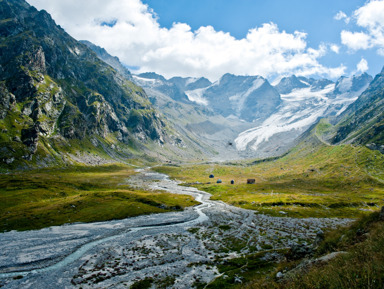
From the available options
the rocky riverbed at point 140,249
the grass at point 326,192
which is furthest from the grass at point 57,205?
the grass at point 326,192

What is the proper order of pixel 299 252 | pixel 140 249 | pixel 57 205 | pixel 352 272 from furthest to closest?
pixel 57 205 → pixel 140 249 → pixel 299 252 → pixel 352 272

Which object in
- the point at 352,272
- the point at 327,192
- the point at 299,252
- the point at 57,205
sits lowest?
the point at 327,192

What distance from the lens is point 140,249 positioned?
50969 mm

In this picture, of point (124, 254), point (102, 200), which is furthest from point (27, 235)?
point (102, 200)

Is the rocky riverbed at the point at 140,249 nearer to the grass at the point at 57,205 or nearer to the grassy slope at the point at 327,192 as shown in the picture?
the grass at the point at 57,205

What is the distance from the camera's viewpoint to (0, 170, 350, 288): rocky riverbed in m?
37.1

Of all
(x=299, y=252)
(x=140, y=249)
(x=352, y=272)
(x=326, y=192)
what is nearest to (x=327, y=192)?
(x=326, y=192)

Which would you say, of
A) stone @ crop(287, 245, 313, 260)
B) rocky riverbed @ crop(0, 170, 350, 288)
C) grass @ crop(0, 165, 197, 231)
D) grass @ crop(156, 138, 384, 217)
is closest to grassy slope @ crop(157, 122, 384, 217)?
grass @ crop(156, 138, 384, 217)

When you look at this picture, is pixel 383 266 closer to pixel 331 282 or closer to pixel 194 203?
pixel 331 282

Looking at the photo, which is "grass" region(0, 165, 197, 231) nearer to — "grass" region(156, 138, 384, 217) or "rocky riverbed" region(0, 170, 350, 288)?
"rocky riverbed" region(0, 170, 350, 288)

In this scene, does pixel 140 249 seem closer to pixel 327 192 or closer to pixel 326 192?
pixel 326 192

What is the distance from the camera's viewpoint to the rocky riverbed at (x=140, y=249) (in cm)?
3706

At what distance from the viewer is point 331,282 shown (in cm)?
1328

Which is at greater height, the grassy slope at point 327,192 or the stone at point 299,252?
the stone at point 299,252
